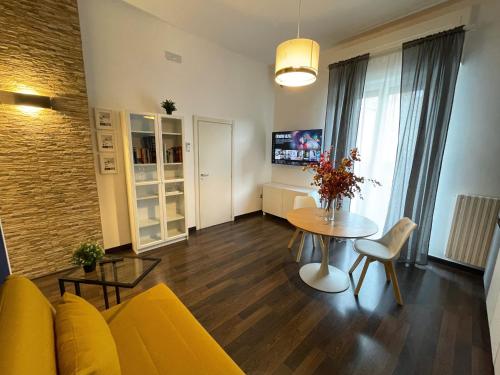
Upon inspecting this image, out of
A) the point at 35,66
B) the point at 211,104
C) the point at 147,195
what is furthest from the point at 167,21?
the point at 147,195

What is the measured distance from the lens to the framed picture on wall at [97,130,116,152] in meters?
2.62

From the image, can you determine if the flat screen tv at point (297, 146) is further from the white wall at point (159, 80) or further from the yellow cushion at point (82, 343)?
the yellow cushion at point (82, 343)

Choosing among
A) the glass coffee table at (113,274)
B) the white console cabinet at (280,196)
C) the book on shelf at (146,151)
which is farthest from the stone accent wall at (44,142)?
the white console cabinet at (280,196)

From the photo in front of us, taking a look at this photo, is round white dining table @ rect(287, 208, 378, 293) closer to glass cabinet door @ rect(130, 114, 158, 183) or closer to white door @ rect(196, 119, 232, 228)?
white door @ rect(196, 119, 232, 228)

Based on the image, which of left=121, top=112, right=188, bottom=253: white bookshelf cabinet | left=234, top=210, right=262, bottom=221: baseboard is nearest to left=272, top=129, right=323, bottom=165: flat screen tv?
left=234, top=210, right=262, bottom=221: baseboard

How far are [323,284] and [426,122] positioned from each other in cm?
223

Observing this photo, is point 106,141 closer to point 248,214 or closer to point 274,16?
point 274,16

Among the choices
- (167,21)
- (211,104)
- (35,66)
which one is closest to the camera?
(35,66)

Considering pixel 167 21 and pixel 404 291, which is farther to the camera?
pixel 167 21

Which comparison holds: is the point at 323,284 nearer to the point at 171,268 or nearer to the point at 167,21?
the point at 171,268

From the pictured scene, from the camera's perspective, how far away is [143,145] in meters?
2.90

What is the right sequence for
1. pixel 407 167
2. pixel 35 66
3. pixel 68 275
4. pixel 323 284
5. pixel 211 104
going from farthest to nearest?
pixel 211 104, pixel 407 167, pixel 323 284, pixel 35 66, pixel 68 275

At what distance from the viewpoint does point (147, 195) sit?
3.04 m

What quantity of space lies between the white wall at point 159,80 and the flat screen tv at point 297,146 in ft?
1.66
